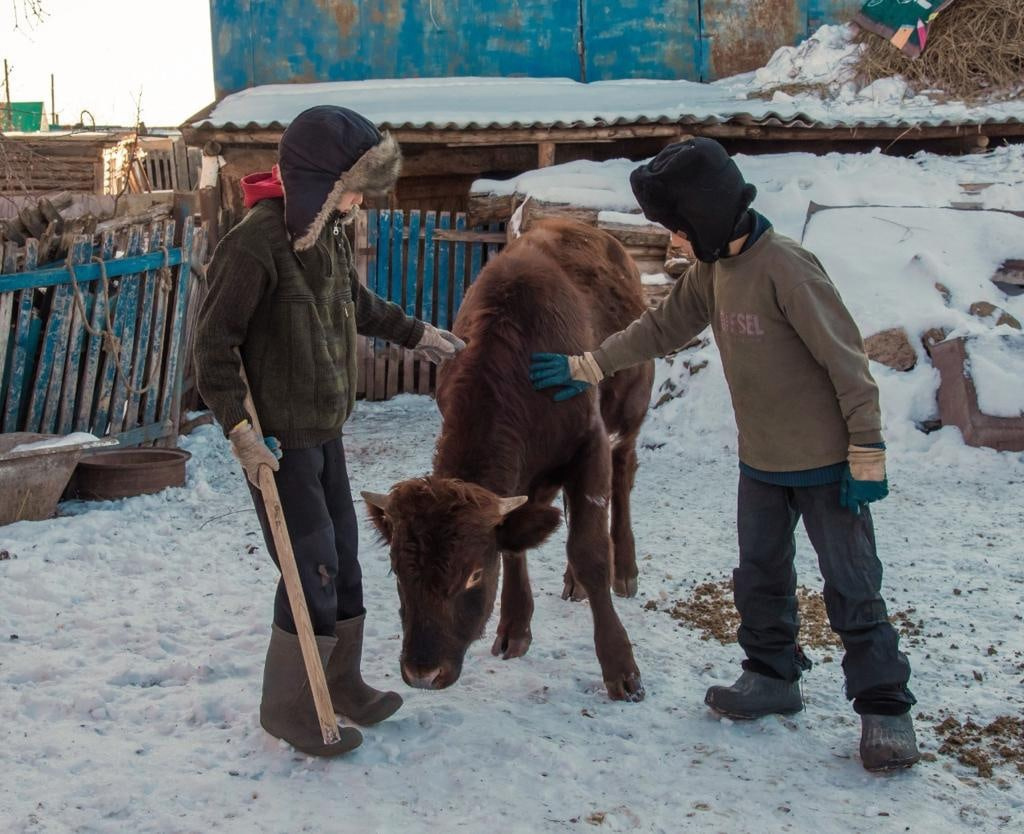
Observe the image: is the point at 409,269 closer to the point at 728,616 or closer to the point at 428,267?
the point at 428,267

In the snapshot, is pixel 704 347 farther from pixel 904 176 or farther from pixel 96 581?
pixel 96 581

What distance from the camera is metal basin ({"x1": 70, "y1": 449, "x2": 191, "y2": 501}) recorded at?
6.89 metres

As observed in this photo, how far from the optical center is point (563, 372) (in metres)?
4.19

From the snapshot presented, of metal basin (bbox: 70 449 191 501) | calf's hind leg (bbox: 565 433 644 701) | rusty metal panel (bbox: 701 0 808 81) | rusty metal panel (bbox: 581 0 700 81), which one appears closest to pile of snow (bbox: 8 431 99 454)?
metal basin (bbox: 70 449 191 501)

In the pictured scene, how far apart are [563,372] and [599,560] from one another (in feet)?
2.69

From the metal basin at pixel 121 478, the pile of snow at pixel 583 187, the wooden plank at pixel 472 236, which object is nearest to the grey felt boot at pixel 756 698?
the metal basin at pixel 121 478

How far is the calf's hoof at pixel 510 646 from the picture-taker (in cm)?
458

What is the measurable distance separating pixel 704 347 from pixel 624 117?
306 centimetres

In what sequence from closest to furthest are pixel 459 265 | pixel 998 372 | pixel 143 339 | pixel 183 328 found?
pixel 998 372 → pixel 143 339 → pixel 183 328 → pixel 459 265

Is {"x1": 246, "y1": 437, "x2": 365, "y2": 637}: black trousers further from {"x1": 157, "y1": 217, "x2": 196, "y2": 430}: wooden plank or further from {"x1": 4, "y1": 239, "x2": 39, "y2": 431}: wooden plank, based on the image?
{"x1": 157, "y1": 217, "x2": 196, "y2": 430}: wooden plank

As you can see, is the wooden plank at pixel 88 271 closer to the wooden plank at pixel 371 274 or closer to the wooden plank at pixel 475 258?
the wooden plank at pixel 371 274

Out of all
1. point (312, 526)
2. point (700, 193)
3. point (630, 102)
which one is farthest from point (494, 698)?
point (630, 102)

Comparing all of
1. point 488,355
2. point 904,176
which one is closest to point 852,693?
point 488,355

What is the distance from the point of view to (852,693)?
359 cm
